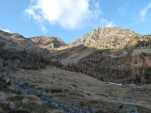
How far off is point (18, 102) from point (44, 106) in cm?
193

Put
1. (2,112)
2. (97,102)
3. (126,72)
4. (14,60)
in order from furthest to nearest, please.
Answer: (126,72), (14,60), (97,102), (2,112)

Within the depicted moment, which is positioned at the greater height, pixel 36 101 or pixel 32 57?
pixel 32 57

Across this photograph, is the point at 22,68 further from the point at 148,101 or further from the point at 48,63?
the point at 148,101

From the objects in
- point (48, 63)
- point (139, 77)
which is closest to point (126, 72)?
point (139, 77)

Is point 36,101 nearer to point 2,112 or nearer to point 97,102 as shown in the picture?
point 2,112

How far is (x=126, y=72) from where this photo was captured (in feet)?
299

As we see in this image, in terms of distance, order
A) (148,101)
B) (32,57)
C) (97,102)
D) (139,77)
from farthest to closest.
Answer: (139,77), (32,57), (148,101), (97,102)

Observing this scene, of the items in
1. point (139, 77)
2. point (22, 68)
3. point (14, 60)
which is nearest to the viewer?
point (22, 68)

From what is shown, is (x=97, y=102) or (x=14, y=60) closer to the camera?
(x=97, y=102)

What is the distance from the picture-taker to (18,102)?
76.2 ft

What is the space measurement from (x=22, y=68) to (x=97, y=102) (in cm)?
2520

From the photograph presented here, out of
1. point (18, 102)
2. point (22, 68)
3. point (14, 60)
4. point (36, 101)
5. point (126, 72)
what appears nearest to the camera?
point (18, 102)

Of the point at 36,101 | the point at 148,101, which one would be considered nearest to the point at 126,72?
the point at 148,101

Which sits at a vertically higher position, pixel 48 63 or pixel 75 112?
pixel 48 63
